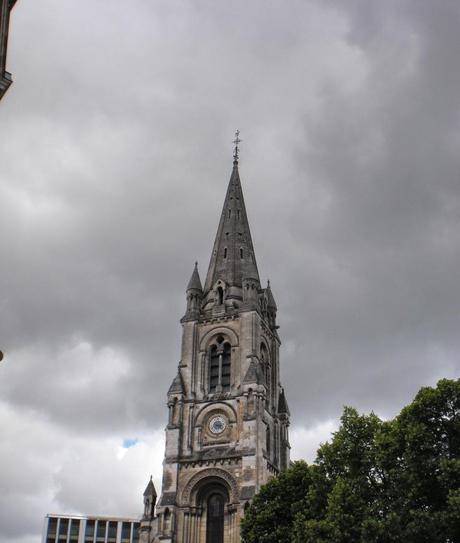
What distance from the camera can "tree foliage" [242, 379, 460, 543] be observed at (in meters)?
28.4

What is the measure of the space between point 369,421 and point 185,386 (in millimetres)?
22751

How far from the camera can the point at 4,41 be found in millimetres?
21469

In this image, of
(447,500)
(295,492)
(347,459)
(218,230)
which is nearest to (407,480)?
(447,500)

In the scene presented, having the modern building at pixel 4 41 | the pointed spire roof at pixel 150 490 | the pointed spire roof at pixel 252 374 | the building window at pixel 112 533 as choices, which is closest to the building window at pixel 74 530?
the building window at pixel 112 533

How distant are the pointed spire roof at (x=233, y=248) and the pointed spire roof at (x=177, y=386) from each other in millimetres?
8915

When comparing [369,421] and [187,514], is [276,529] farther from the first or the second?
[187,514]

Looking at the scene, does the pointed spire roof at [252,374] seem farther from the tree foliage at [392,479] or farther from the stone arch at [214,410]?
the tree foliage at [392,479]

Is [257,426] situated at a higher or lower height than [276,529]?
higher

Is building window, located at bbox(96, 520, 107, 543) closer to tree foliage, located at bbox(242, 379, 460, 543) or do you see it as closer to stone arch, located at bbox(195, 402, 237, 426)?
stone arch, located at bbox(195, 402, 237, 426)

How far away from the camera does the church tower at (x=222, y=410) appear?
48250 mm

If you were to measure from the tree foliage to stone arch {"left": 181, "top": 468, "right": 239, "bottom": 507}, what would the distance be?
44.1 feet

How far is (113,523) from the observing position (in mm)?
100438

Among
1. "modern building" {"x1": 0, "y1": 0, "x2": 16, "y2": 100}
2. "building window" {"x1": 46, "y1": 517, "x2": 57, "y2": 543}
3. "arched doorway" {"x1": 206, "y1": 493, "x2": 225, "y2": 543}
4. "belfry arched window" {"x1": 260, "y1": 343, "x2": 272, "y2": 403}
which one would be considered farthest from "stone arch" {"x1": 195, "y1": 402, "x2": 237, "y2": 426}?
"building window" {"x1": 46, "y1": 517, "x2": 57, "y2": 543}

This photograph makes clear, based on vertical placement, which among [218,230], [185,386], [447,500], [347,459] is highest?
[218,230]
